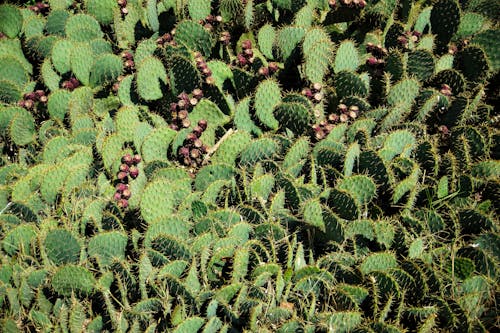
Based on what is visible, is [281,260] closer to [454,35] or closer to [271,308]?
[271,308]

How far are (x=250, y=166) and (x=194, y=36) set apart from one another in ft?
3.18

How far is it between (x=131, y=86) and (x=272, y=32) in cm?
85

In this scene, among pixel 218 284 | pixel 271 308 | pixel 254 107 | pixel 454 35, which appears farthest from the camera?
pixel 454 35

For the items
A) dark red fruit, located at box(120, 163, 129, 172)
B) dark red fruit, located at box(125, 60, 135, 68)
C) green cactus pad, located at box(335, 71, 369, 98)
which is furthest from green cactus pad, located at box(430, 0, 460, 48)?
dark red fruit, located at box(120, 163, 129, 172)

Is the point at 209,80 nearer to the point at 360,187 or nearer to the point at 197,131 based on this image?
the point at 197,131

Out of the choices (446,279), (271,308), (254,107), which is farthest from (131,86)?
(446,279)

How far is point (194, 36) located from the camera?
3.40 meters

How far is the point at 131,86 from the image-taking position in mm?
3344

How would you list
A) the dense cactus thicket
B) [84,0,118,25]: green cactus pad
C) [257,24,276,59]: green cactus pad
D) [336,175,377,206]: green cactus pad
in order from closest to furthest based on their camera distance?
1. the dense cactus thicket
2. [336,175,377,206]: green cactus pad
3. [257,24,276,59]: green cactus pad
4. [84,0,118,25]: green cactus pad

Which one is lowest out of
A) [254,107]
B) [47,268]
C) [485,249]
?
[47,268]

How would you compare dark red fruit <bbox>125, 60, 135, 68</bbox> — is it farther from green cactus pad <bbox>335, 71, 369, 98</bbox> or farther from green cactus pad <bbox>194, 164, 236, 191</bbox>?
green cactus pad <bbox>335, 71, 369, 98</bbox>

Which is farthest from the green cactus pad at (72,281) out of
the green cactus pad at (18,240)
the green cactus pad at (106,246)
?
the green cactus pad at (18,240)

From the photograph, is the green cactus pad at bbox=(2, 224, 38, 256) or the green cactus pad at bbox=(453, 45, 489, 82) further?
the green cactus pad at bbox=(453, 45, 489, 82)

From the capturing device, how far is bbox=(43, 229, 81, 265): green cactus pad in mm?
2543
